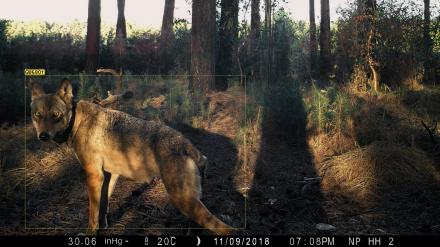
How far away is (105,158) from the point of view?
17.4 feet

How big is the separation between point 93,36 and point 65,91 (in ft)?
39.4

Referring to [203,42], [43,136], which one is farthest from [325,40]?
[43,136]

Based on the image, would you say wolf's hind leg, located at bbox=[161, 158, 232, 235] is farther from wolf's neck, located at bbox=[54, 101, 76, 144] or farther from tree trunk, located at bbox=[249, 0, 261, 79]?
tree trunk, located at bbox=[249, 0, 261, 79]

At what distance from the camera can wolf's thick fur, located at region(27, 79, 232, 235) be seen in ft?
15.8

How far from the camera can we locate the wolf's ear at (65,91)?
5113 mm

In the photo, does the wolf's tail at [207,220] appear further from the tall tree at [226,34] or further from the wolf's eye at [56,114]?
the tall tree at [226,34]

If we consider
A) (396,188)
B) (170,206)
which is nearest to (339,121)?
(396,188)

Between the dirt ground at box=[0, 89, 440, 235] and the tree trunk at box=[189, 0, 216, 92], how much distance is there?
2756 mm

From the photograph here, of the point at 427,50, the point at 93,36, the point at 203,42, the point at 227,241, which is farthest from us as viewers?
the point at 93,36

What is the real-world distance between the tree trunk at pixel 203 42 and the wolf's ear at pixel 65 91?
21.0 ft

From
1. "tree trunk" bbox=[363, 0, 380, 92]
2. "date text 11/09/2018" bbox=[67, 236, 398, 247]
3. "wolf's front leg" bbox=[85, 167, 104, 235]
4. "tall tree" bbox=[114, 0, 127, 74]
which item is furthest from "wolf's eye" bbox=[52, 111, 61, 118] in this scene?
"tall tree" bbox=[114, 0, 127, 74]

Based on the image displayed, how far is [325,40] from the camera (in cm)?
2047

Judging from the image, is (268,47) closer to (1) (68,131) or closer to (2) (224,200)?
(2) (224,200)

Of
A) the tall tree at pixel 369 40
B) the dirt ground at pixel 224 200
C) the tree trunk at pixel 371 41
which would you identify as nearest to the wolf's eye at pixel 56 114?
the dirt ground at pixel 224 200
